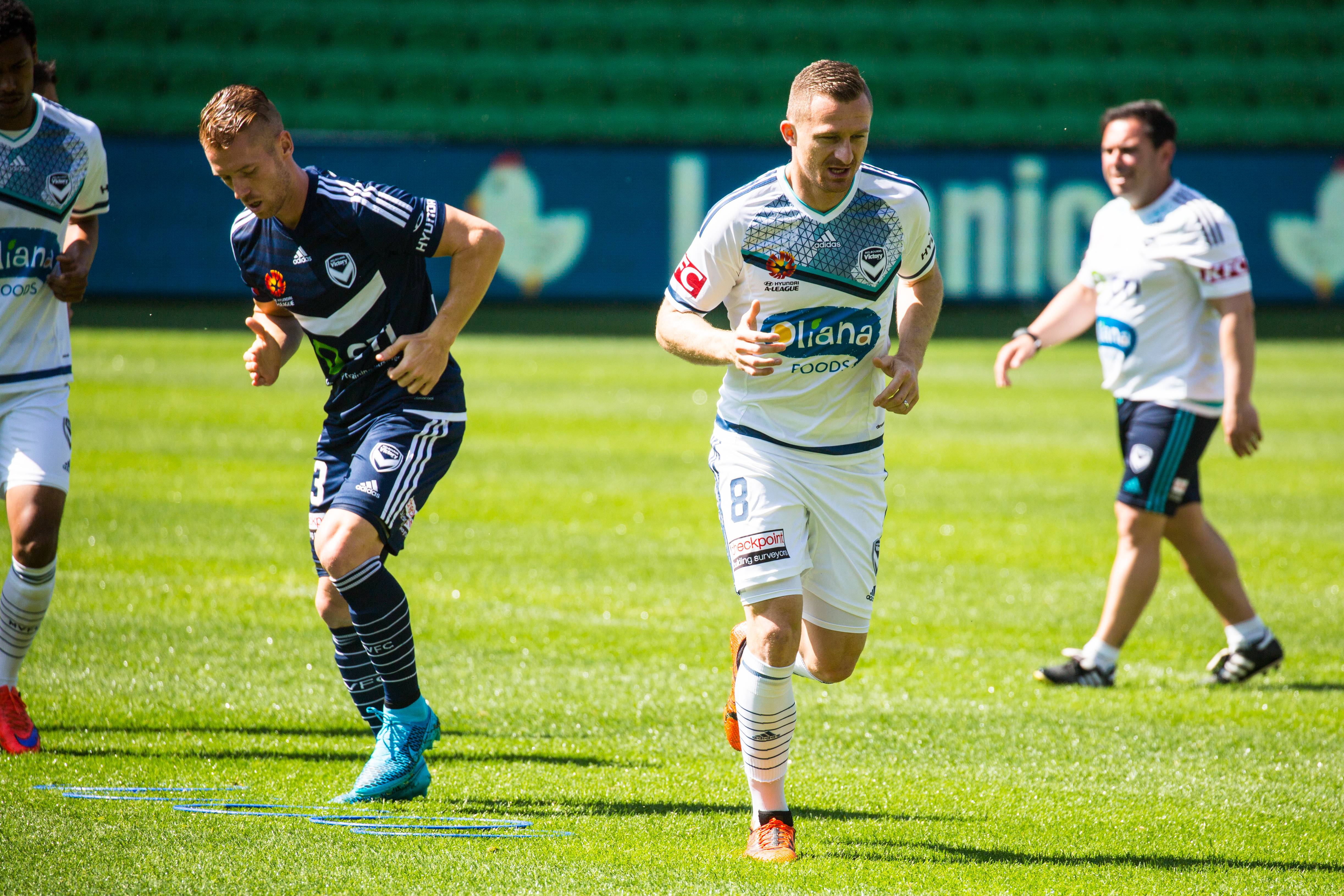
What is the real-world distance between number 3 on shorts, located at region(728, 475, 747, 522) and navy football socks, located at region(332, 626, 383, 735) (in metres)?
1.42

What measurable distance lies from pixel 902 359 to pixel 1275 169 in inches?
783

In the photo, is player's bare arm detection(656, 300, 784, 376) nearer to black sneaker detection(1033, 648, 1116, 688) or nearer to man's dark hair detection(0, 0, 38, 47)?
man's dark hair detection(0, 0, 38, 47)

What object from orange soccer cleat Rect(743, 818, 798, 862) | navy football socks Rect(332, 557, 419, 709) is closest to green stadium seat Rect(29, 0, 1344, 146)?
navy football socks Rect(332, 557, 419, 709)

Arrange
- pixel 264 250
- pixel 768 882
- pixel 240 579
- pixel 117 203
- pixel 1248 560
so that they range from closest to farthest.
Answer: pixel 768 882 < pixel 264 250 < pixel 240 579 < pixel 1248 560 < pixel 117 203

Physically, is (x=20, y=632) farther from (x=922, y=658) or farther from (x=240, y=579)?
(x=922, y=658)

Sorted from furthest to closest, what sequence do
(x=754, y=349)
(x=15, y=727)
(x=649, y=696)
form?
(x=649, y=696) → (x=15, y=727) → (x=754, y=349)

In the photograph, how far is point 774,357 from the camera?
3744mm

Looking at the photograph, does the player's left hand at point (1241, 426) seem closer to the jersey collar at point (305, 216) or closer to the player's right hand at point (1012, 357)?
the player's right hand at point (1012, 357)

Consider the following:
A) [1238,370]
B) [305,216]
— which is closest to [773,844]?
[305,216]

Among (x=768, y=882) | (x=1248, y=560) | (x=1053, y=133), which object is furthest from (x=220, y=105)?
(x=1053, y=133)

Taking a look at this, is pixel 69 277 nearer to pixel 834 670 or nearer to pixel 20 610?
pixel 20 610

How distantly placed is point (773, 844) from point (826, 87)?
86.5 inches

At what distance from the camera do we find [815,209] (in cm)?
410

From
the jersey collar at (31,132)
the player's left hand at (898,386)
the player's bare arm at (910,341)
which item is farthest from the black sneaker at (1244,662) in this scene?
the jersey collar at (31,132)
